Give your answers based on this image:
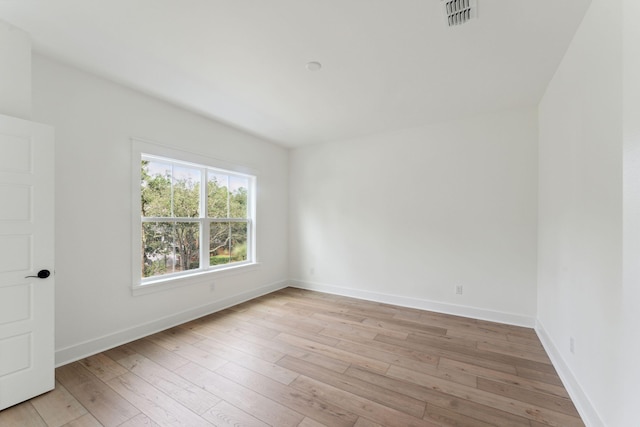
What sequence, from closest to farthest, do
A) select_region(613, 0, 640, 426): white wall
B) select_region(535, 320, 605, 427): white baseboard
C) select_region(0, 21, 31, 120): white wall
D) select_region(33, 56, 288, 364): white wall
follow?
select_region(613, 0, 640, 426): white wall → select_region(535, 320, 605, 427): white baseboard → select_region(0, 21, 31, 120): white wall → select_region(33, 56, 288, 364): white wall

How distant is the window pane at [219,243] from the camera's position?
3.68 m

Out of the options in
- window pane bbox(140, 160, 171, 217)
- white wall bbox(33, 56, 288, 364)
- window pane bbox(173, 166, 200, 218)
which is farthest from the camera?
window pane bbox(173, 166, 200, 218)

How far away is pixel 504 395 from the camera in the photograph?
6.22 ft

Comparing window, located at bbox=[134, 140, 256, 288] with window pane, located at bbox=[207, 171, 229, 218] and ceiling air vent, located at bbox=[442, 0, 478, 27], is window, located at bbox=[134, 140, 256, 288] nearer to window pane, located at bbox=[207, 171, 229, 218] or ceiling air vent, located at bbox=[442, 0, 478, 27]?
window pane, located at bbox=[207, 171, 229, 218]

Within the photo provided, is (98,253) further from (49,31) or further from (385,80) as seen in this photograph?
(385,80)

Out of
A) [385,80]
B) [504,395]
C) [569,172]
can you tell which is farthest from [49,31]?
[504,395]

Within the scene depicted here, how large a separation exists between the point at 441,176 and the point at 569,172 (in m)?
1.60

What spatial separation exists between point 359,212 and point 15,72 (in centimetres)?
390

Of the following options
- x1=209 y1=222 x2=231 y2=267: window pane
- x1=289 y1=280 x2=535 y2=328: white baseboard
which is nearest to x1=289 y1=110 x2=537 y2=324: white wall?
x1=289 y1=280 x2=535 y2=328: white baseboard

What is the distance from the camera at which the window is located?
117 inches

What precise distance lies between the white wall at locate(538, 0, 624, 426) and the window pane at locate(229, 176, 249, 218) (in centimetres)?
395

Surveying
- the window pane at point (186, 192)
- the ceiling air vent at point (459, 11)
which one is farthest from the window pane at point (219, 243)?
the ceiling air vent at point (459, 11)

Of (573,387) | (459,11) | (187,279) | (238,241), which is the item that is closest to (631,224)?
(573,387)

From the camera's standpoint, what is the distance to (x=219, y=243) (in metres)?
3.80
